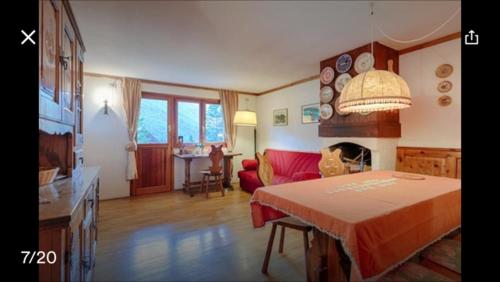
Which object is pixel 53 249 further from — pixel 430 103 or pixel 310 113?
pixel 310 113

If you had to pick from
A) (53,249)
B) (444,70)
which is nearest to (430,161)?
(444,70)

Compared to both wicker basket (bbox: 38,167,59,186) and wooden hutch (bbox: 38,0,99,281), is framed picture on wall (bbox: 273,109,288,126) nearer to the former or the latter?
wooden hutch (bbox: 38,0,99,281)

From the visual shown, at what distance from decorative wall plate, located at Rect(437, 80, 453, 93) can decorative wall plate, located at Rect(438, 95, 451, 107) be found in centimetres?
7

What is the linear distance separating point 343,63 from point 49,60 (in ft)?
10.3

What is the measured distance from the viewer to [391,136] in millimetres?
2965

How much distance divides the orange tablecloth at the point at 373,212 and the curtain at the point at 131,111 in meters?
3.46

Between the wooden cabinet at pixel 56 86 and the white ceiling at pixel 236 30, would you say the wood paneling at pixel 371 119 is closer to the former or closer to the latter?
the white ceiling at pixel 236 30

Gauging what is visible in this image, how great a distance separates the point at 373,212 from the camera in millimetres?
1191

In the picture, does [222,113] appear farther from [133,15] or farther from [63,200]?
[63,200]

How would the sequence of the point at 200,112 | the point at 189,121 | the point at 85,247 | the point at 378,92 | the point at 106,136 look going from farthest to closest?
the point at 200,112, the point at 189,121, the point at 106,136, the point at 378,92, the point at 85,247

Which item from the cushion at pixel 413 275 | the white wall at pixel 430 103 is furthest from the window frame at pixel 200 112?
the cushion at pixel 413 275

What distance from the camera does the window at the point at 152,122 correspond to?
→ 461 cm

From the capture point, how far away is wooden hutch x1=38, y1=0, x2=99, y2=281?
0.88m
